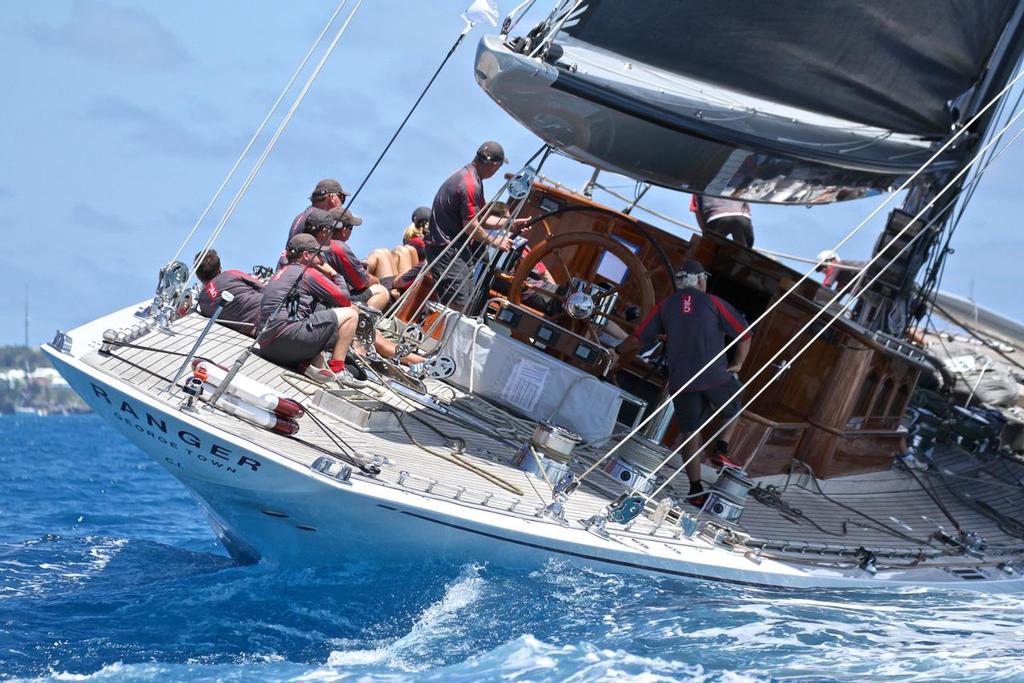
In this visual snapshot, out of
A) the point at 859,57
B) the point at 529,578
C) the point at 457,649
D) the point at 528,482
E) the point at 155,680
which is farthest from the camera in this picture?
the point at 859,57

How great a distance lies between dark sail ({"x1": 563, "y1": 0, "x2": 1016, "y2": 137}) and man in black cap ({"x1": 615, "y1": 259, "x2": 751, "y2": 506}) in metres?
1.90

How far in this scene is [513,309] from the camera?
364 inches

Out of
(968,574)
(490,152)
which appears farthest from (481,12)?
(968,574)

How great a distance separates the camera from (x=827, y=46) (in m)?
9.82

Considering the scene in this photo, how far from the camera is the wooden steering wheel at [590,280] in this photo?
9047 mm

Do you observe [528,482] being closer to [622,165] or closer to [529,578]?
[529,578]

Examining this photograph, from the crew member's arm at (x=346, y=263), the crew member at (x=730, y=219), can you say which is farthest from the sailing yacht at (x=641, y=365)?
the crew member at (x=730, y=219)

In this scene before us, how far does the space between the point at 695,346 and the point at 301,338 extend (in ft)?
8.57

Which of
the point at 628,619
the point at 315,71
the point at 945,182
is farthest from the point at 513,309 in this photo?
the point at 945,182

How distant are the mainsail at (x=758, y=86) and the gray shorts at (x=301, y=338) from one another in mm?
1938

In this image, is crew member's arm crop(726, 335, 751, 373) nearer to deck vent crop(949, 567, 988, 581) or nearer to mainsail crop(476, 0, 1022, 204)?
mainsail crop(476, 0, 1022, 204)

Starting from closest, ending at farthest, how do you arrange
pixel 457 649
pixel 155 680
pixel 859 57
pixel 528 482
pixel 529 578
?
pixel 155 680, pixel 457 649, pixel 529 578, pixel 528 482, pixel 859 57

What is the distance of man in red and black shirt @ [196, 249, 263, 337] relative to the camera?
363 inches

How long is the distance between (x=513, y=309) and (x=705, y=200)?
9.35 feet
